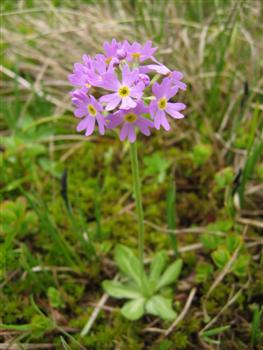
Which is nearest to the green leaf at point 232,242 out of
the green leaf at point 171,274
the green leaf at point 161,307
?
the green leaf at point 171,274

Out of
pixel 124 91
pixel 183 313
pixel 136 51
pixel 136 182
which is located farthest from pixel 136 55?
pixel 183 313

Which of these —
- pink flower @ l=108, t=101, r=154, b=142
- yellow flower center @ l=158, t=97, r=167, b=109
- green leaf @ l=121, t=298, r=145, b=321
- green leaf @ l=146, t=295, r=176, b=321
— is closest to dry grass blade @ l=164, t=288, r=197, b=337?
green leaf @ l=146, t=295, r=176, b=321

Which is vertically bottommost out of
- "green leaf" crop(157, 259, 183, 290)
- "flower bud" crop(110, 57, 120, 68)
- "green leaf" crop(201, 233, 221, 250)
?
"green leaf" crop(157, 259, 183, 290)

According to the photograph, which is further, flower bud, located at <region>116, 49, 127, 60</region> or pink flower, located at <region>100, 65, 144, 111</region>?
flower bud, located at <region>116, 49, 127, 60</region>

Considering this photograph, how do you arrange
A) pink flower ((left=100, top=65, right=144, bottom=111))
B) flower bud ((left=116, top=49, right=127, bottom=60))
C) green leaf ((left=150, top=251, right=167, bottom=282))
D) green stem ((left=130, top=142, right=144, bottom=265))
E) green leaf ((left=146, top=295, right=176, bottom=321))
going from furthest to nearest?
green leaf ((left=150, top=251, right=167, bottom=282)) → green leaf ((left=146, top=295, right=176, bottom=321)) → green stem ((left=130, top=142, right=144, bottom=265)) → flower bud ((left=116, top=49, right=127, bottom=60)) → pink flower ((left=100, top=65, right=144, bottom=111))

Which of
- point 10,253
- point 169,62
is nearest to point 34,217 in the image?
point 10,253

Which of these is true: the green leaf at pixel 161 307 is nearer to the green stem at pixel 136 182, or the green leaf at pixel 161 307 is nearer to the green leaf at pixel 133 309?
the green leaf at pixel 133 309

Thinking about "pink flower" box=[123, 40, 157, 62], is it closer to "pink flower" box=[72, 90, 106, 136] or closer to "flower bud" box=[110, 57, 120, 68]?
"flower bud" box=[110, 57, 120, 68]

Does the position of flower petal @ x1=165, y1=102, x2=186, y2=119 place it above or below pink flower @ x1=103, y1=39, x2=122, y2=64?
below
